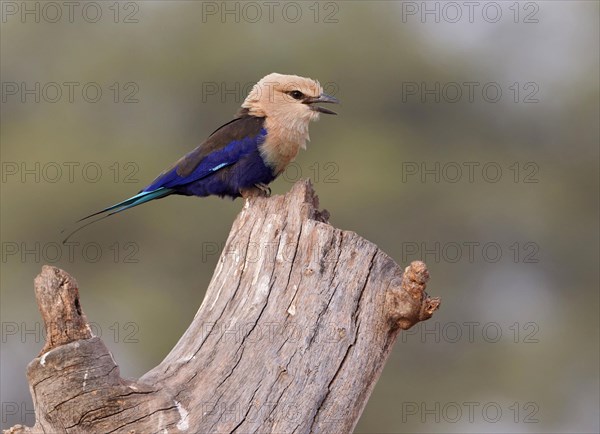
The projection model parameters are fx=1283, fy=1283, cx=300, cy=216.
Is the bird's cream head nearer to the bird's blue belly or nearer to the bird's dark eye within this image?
the bird's dark eye

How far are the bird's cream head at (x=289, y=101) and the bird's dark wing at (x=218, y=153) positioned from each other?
11 centimetres

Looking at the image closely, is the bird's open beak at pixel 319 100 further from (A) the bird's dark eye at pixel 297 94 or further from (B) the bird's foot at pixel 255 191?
(B) the bird's foot at pixel 255 191

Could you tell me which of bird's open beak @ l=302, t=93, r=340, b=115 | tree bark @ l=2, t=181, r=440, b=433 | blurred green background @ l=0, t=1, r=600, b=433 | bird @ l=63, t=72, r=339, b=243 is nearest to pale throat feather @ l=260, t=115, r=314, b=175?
bird @ l=63, t=72, r=339, b=243

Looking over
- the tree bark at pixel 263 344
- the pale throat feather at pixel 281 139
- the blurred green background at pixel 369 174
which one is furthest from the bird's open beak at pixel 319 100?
the blurred green background at pixel 369 174

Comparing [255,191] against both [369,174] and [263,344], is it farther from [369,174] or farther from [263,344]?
[369,174]

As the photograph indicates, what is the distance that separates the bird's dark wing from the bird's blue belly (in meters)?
0.04

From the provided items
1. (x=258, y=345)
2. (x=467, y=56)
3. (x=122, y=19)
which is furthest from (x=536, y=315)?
(x=258, y=345)

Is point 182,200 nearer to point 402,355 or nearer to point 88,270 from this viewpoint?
point 88,270

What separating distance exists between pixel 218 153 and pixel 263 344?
8.40 feet

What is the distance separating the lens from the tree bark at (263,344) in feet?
18.1

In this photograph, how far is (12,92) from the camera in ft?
67.2

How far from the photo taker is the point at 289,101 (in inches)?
335

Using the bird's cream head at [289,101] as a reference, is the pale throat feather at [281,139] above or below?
below

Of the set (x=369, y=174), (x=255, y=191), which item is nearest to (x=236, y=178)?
(x=255, y=191)
